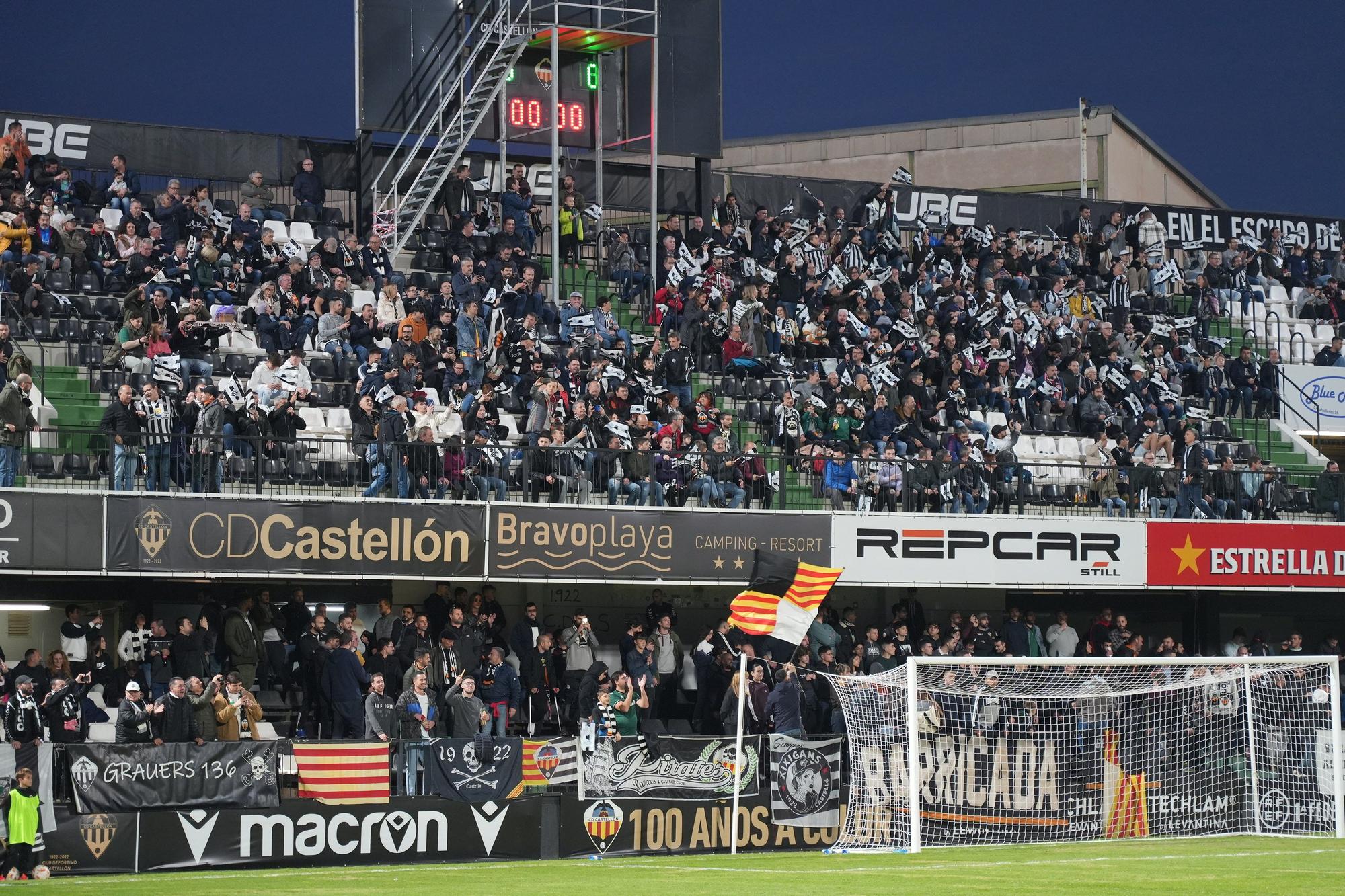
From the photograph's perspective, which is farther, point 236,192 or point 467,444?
point 236,192

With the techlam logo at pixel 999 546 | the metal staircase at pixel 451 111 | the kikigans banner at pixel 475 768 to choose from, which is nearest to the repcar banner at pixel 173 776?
the kikigans banner at pixel 475 768

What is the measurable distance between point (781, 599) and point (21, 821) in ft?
26.8

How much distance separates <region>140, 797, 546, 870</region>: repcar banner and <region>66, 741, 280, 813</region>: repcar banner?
16cm

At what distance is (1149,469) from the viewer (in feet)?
86.6

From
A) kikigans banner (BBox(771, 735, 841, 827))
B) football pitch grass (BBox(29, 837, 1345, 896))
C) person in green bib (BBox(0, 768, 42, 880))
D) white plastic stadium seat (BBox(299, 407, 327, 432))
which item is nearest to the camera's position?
football pitch grass (BBox(29, 837, 1345, 896))

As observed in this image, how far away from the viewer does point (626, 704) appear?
21344mm

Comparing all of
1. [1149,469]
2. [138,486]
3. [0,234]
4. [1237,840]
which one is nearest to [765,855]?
[1237,840]

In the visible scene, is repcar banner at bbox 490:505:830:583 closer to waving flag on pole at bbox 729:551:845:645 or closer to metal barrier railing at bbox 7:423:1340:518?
metal barrier railing at bbox 7:423:1340:518

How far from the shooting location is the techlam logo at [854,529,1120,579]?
81.4 feet

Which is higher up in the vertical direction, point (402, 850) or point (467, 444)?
point (467, 444)

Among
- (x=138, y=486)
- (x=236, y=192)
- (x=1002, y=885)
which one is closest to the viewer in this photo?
(x=1002, y=885)

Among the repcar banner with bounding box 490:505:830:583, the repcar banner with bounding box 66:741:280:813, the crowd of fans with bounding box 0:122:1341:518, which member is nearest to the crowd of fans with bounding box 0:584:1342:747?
the repcar banner with bounding box 66:741:280:813

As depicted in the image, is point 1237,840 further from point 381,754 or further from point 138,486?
point 138,486

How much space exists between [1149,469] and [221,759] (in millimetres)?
13861
